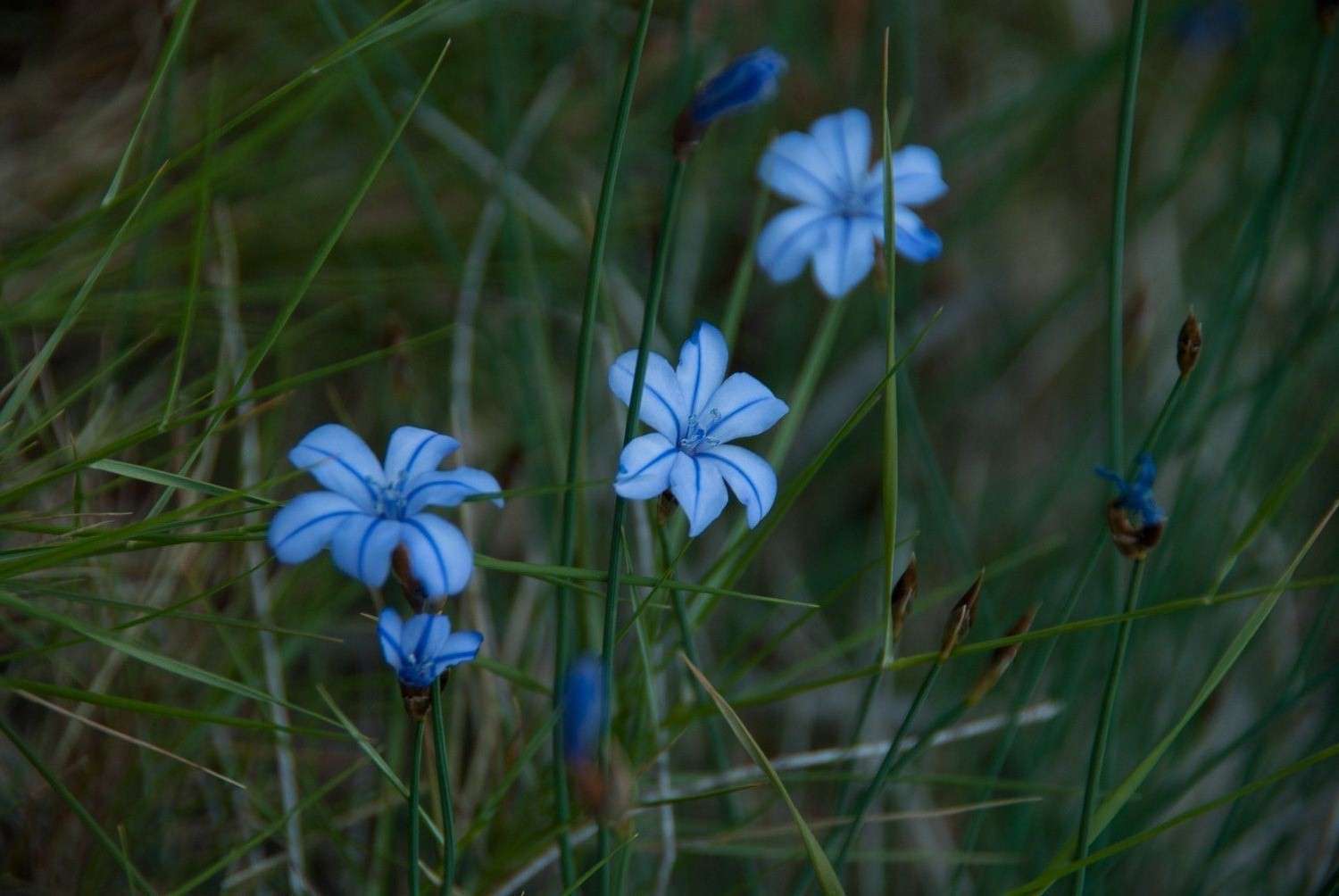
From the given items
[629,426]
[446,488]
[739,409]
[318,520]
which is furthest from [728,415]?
[318,520]

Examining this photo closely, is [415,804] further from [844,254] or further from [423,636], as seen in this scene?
[844,254]

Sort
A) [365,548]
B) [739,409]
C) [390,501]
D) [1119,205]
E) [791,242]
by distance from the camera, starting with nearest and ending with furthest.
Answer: [365,548]
[390,501]
[739,409]
[1119,205]
[791,242]

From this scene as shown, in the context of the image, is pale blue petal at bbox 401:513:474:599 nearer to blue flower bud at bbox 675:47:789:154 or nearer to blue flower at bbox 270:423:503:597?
blue flower at bbox 270:423:503:597

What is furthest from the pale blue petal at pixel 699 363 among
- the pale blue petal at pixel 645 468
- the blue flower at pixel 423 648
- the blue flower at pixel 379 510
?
the blue flower at pixel 423 648

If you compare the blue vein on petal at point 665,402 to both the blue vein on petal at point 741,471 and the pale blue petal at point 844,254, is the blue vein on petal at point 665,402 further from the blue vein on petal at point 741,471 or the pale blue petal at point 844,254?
the pale blue petal at point 844,254

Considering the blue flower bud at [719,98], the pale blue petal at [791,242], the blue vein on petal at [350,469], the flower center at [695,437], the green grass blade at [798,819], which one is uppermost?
the pale blue petal at [791,242]

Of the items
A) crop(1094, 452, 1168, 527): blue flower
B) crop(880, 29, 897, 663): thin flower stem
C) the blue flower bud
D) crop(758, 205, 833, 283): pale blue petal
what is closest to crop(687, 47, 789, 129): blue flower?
the blue flower bud

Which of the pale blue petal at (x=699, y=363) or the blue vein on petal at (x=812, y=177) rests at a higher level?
the blue vein on petal at (x=812, y=177)

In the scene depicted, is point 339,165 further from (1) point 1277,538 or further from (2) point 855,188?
(1) point 1277,538
